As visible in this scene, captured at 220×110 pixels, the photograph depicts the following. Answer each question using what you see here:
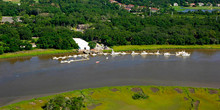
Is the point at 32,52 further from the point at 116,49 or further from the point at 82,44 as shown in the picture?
the point at 116,49

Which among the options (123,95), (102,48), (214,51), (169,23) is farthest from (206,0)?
(123,95)

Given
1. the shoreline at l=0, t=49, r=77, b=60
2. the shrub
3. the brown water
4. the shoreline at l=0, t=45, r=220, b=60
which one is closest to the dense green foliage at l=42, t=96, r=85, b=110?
the brown water

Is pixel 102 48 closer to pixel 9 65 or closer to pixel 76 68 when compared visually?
pixel 76 68

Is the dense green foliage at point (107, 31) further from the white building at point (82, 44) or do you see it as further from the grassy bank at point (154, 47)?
the white building at point (82, 44)

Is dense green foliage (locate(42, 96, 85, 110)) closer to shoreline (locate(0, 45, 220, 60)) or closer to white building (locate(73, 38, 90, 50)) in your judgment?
shoreline (locate(0, 45, 220, 60))

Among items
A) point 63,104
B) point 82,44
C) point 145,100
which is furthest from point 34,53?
point 145,100

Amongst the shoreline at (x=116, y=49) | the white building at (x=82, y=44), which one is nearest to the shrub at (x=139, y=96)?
the shoreline at (x=116, y=49)
